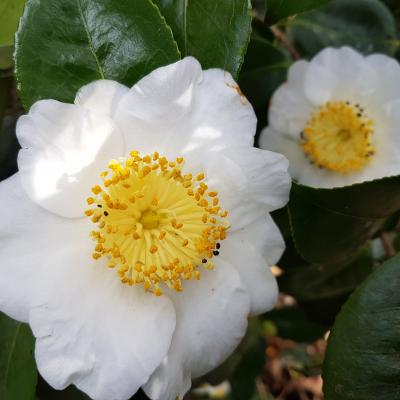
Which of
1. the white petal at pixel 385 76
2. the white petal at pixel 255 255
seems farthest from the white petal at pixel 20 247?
the white petal at pixel 385 76

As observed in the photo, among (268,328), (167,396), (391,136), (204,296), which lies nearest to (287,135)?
(391,136)

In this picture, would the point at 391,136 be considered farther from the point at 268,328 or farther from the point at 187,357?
the point at 268,328

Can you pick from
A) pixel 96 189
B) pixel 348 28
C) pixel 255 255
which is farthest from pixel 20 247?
pixel 348 28

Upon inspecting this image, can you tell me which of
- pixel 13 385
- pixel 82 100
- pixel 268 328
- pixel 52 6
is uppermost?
pixel 52 6

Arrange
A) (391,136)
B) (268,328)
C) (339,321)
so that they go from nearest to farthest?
(339,321) → (391,136) → (268,328)

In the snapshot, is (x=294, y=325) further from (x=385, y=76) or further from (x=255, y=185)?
(x=255, y=185)

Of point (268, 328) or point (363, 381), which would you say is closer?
point (363, 381)

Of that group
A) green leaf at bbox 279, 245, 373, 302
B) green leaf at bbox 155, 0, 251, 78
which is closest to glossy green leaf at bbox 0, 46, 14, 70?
green leaf at bbox 155, 0, 251, 78
